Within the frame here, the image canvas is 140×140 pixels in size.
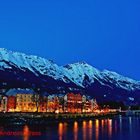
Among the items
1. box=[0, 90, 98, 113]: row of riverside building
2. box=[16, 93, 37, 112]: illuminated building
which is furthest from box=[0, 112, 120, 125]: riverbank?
box=[16, 93, 37, 112]: illuminated building

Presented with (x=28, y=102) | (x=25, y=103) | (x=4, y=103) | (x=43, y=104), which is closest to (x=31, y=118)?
(x=4, y=103)

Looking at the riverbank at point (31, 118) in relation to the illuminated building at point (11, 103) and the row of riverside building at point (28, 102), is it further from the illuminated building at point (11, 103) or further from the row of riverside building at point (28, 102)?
the illuminated building at point (11, 103)

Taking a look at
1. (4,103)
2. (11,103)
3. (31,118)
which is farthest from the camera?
(11,103)

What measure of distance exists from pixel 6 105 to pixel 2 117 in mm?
35212

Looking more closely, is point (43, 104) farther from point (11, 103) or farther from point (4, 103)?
point (4, 103)

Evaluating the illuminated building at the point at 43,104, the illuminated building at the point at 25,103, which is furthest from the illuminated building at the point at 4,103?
the illuminated building at the point at 43,104

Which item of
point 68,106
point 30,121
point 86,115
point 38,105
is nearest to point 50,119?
point 30,121

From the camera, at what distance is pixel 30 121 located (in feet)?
400

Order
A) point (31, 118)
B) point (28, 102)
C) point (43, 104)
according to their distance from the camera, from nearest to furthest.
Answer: point (31, 118), point (28, 102), point (43, 104)

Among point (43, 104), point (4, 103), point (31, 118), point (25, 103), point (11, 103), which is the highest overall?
point (43, 104)

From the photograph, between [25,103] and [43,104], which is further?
[43,104]

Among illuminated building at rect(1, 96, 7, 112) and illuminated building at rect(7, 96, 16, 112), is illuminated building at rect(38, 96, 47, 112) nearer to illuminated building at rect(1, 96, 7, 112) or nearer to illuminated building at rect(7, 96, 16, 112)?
illuminated building at rect(7, 96, 16, 112)

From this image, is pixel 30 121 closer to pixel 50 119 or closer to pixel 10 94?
pixel 50 119

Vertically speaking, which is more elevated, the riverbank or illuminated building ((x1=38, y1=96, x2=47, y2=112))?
illuminated building ((x1=38, y1=96, x2=47, y2=112))
